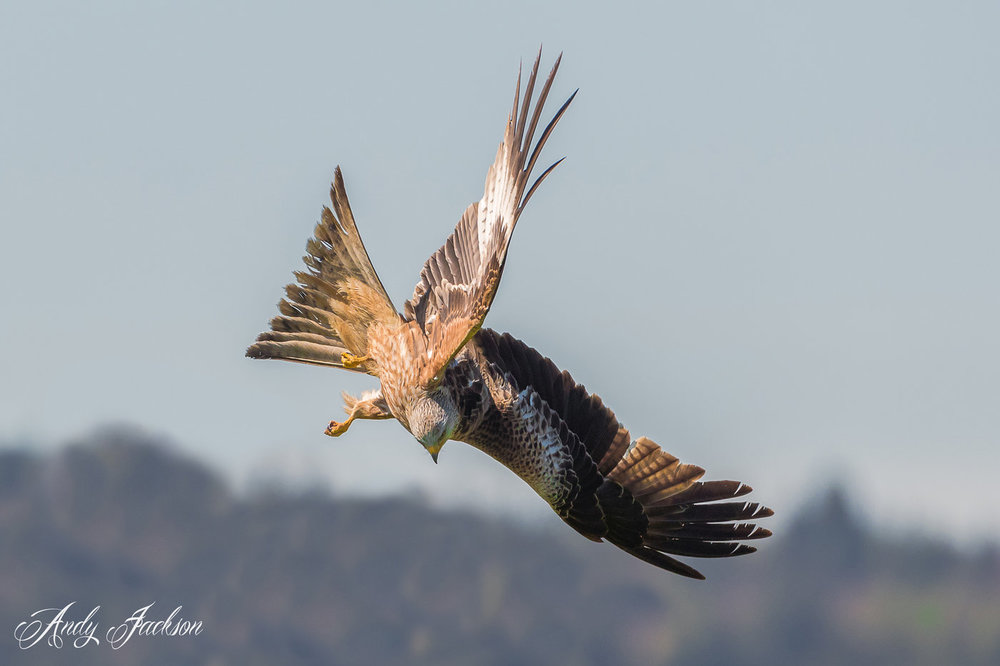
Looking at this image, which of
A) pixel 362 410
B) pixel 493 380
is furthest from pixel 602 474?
pixel 362 410

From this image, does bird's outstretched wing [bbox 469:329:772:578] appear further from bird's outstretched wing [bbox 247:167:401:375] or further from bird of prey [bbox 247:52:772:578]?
bird's outstretched wing [bbox 247:167:401:375]

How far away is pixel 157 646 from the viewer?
2980 inches

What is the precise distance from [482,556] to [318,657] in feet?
39.4

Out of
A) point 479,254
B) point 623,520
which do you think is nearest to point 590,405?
point 623,520

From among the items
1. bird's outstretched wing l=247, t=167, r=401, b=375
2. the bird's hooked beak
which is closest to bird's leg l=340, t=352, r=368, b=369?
bird's outstretched wing l=247, t=167, r=401, b=375

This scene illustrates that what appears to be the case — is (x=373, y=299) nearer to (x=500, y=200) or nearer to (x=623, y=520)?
(x=500, y=200)

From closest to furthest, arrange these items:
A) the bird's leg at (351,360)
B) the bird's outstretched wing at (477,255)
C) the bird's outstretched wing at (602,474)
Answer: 1. the bird's outstretched wing at (477,255)
2. the bird's leg at (351,360)
3. the bird's outstretched wing at (602,474)

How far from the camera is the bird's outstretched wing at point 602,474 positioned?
1549 centimetres

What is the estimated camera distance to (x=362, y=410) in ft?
49.7

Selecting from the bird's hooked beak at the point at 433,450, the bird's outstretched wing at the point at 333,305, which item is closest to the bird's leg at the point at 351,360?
the bird's outstretched wing at the point at 333,305

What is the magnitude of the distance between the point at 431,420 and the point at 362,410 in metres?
1.60

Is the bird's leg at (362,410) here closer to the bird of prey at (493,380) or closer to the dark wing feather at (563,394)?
the bird of prey at (493,380)

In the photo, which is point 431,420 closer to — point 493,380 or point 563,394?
point 493,380

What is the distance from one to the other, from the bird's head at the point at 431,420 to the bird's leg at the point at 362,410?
1.03 metres
